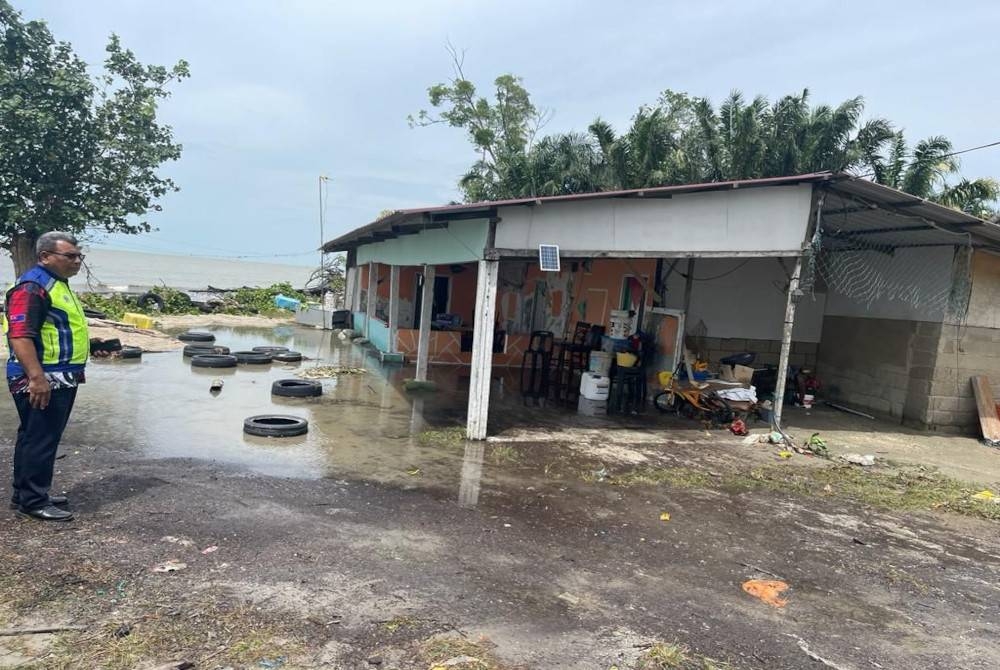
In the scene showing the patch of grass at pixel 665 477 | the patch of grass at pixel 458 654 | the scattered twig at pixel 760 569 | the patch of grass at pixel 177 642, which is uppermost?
the patch of grass at pixel 458 654

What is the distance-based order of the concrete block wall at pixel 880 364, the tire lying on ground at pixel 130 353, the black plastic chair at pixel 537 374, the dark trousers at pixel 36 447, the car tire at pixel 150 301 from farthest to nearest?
the car tire at pixel 150 301
the tire lying on ground at pixel 130 353
the black plastic chair at pixel 537 374
the concrete block wall at pixel 880 364
the dark trousers at pixel 36 447

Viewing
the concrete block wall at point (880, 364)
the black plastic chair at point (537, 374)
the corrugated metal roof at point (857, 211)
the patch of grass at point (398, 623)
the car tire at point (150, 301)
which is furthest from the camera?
the car tire at point (150, 301)

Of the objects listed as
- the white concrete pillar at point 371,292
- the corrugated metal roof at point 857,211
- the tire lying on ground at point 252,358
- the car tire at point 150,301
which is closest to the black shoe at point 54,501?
the corrugated metal roof at point 857,211

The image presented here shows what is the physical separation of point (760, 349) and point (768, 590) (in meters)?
9.02

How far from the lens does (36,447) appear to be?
438 cm

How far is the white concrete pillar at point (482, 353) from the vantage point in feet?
26.7

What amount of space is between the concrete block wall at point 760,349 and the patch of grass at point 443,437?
19.4 feet

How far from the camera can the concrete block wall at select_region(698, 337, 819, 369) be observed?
12.3m

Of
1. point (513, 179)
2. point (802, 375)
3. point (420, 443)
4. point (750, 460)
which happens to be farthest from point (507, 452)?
point (513, 179)

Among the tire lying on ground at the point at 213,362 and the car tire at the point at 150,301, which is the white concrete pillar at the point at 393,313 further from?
the car tire at the point at 150,301

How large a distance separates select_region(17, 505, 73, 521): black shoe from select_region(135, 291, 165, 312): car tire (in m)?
21.7

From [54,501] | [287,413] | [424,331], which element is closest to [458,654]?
[54,501]

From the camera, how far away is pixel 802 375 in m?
12.4

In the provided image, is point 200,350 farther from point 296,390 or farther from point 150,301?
point 150,301
